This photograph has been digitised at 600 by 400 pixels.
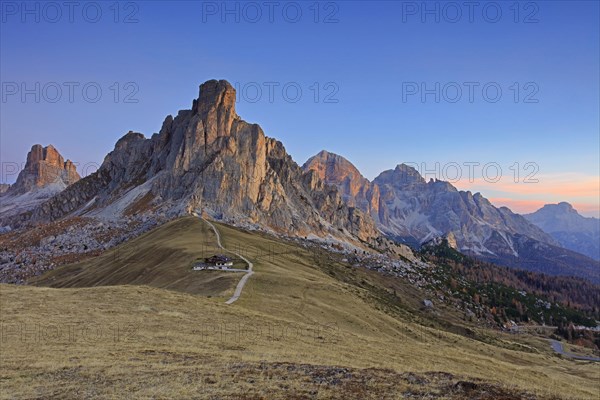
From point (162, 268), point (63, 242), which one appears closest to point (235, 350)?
point (162, 268)

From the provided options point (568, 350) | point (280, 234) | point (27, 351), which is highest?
point (280, 234)

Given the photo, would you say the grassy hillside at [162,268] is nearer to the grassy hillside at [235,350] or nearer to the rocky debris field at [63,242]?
the grassy hillside at [235,350]

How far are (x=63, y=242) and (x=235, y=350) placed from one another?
14023cm

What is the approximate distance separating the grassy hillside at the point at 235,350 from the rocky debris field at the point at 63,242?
73.5m

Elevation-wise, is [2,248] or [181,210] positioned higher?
[181,210]

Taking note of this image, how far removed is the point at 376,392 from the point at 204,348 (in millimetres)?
15190

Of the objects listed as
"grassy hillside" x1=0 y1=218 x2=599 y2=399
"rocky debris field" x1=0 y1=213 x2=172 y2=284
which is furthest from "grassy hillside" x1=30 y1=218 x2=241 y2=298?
"rocky debris field" x1=0 y1=213 x2=172 y2=284

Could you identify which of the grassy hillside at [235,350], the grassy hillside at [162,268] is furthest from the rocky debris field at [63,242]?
the grassy hillside at [235,350]

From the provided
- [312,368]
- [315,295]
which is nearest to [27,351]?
[312,368]

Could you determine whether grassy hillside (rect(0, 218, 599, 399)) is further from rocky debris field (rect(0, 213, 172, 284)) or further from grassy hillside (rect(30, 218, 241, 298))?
rocky debris field (rect(0, 213, 172, 284))

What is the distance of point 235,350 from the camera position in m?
32.5

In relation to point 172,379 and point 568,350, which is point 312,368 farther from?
point 568,350

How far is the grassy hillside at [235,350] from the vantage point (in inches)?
931

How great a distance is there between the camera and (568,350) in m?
127
